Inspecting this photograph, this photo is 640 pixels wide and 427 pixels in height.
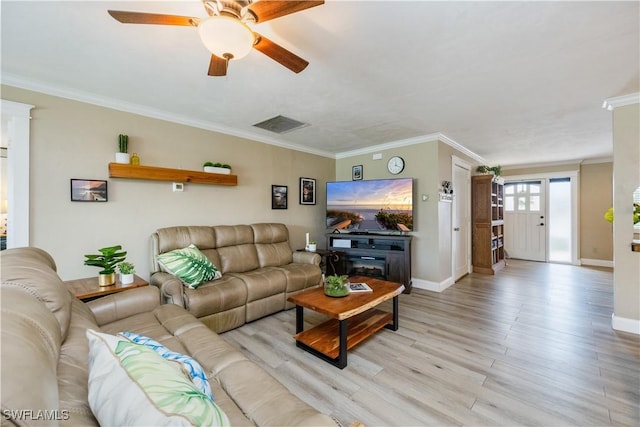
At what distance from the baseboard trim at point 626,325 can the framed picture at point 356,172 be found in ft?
12.0

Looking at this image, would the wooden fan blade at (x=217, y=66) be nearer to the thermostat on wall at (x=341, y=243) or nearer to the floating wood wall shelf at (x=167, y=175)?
the floating wood wall shelf at (x=167, y=175)

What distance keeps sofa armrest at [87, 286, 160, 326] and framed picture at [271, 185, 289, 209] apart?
7.78 feet

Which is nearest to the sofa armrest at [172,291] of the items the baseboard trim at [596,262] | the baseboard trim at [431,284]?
the baseboard trim at [431,284]

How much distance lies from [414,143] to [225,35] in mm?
3490

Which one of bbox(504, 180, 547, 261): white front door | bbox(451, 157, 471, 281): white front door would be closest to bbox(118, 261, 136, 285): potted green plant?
bbox(451, 157, 471, 281): white front door

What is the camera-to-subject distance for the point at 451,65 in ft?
6.81

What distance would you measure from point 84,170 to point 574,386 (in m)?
4.49

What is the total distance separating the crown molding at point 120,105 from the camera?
2.31 metres

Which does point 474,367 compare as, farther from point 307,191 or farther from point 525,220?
point 525,220

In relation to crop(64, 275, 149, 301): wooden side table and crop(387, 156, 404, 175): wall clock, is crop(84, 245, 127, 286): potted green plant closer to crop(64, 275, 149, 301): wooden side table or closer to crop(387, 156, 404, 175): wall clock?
crop(64, 275, 149, 301): wooden side table

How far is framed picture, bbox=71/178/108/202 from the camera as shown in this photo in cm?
254

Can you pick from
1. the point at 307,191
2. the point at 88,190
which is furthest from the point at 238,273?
the point at 307,191

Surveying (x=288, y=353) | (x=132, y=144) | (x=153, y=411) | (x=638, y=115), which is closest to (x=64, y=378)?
(x=153, y=411)

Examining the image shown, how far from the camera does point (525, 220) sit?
656cm
